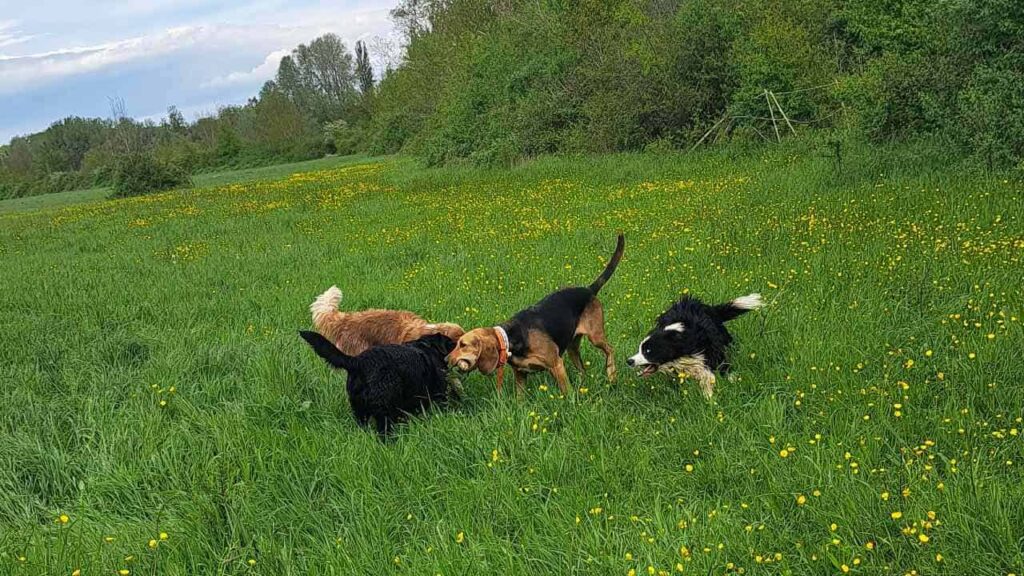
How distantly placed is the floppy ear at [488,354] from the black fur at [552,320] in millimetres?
170

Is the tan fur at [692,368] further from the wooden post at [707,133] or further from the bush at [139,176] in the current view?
the bush at [139,176]

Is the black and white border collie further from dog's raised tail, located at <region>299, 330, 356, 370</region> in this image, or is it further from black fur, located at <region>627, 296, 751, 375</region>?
dog's raised tail, located at <region>299, 330, 356, 370</region>

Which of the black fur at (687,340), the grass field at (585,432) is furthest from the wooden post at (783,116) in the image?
the black fur at (687,340)

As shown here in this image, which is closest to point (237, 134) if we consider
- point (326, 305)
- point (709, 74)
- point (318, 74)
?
point (318, 74)

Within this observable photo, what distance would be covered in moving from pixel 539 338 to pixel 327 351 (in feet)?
4.75

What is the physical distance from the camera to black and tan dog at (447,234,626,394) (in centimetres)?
412

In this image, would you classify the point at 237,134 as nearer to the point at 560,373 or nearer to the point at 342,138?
the point at 342,138

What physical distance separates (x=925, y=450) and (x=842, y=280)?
2.83 metres

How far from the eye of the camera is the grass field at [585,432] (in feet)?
8.91

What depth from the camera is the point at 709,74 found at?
17.7 meters

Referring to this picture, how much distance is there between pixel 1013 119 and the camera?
27.8 feet

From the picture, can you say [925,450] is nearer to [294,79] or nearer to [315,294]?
[315,294]

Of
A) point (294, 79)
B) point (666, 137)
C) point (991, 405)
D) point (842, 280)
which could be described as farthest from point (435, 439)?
point (294, 79)

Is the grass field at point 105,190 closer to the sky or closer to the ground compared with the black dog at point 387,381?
closer to the sky
